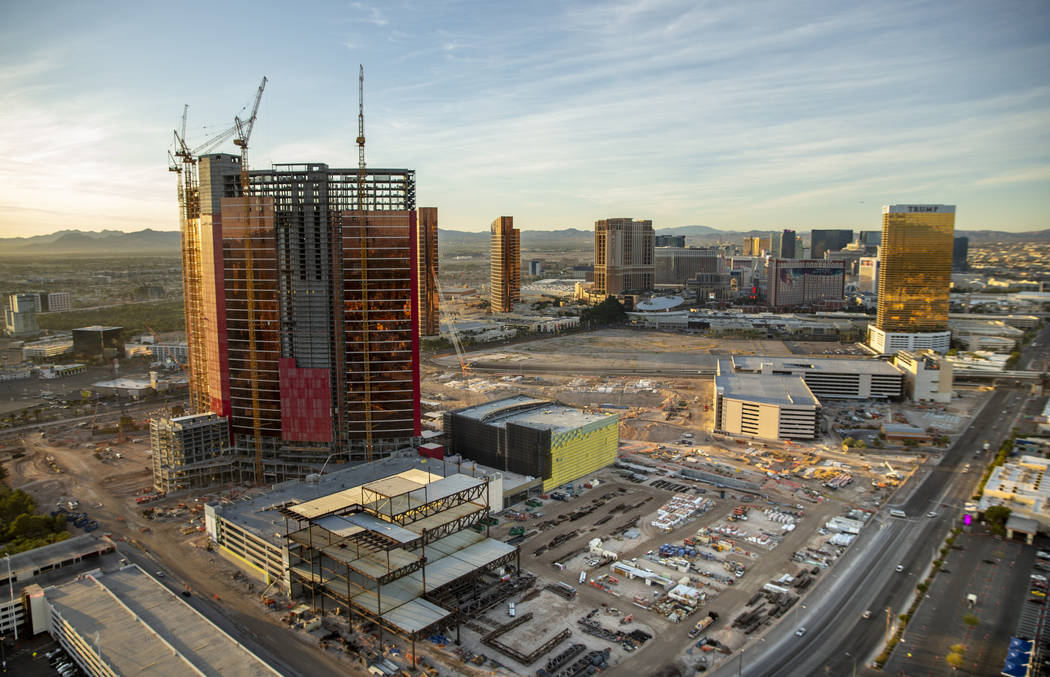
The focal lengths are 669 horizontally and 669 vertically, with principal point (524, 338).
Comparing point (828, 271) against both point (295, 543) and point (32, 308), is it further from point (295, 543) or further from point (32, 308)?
point (32, 308)

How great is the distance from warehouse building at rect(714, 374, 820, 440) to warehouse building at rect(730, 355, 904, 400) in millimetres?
11467

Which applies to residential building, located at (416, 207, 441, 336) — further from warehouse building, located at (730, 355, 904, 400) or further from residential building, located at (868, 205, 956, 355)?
residential building, located at (868, 205, 956, 355)

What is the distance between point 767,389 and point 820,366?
54.4 ft

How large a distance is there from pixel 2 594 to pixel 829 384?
3264 inches

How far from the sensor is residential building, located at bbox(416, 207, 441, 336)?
5084 inches

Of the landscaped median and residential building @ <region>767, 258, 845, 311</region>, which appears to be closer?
the landscaped median

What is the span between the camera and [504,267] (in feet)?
534

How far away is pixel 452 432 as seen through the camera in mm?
58719

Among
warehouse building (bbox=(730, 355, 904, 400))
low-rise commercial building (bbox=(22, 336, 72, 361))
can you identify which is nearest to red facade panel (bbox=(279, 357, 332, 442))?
warehouse building (bbox=(730, 355, 904, 400))

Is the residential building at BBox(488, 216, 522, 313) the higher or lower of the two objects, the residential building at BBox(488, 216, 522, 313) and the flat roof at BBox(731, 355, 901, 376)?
the higher

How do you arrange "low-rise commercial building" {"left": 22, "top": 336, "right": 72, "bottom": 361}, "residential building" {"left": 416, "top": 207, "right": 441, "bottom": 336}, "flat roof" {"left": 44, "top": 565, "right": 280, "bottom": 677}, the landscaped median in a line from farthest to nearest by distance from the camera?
"residential building" {"left": 416, "top": 207, "right": 441, "bottom": 336}, "low-rise commercial building" {"left": 22, "top": 336, "right": 72, "bottom": 361}, the landscaped median, "flat roof" {"left": 44, "top": 565, "right": 280, "bottom": 677}

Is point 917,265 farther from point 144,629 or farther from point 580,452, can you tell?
point 144,629

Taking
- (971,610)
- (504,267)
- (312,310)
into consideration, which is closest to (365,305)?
(312,310)

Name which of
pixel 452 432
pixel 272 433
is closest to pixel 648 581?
pixel 452 432
